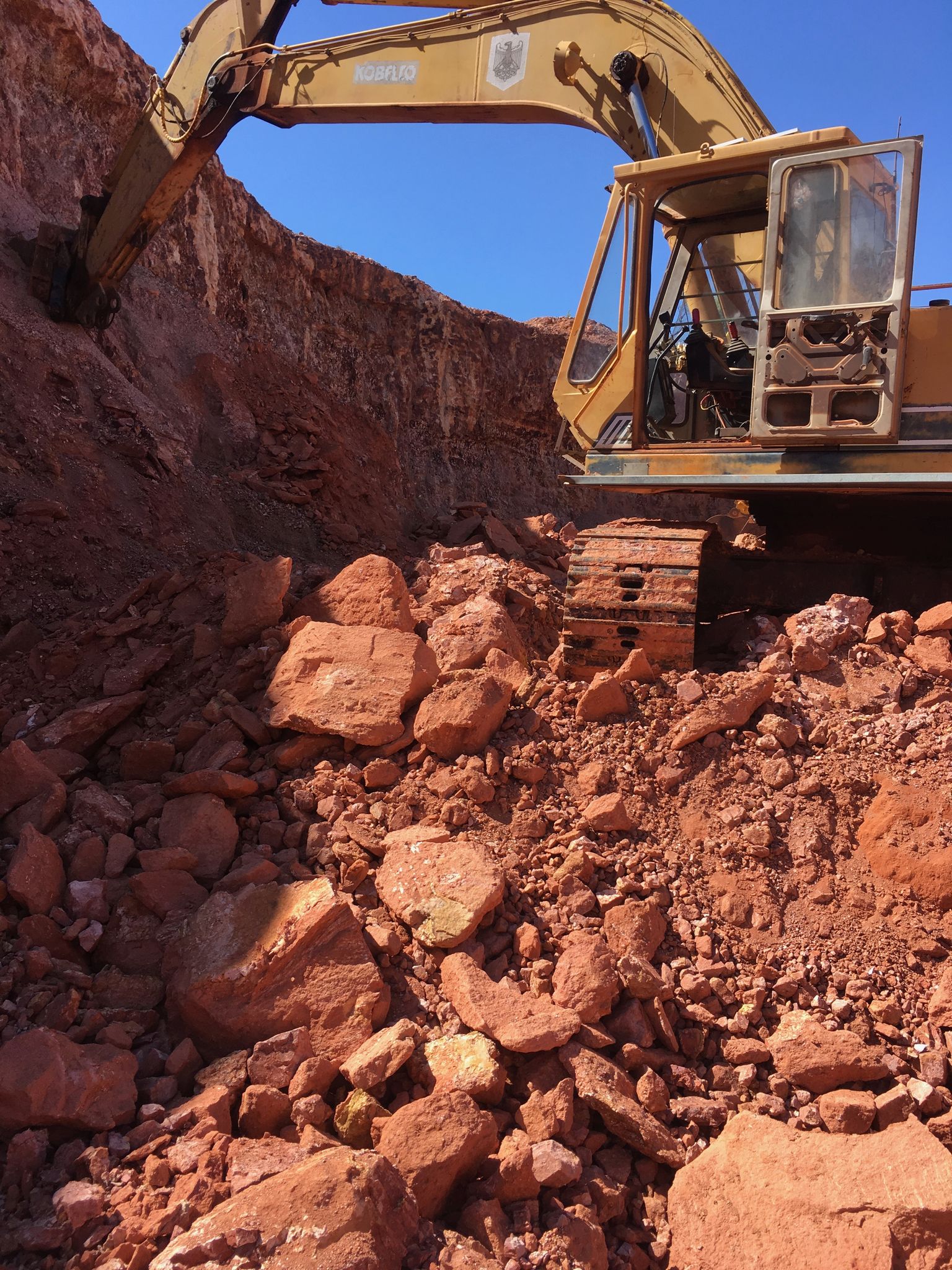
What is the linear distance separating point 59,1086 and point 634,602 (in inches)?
120

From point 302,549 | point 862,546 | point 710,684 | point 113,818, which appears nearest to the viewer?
point 113,818

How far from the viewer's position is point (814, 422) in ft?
14.1

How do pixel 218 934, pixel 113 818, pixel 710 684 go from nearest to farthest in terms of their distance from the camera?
pixel 218 934, pixel 113 818, pixel 710 684

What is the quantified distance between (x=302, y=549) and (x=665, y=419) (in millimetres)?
4360

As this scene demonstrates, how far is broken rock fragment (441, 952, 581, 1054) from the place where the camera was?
8.45ft

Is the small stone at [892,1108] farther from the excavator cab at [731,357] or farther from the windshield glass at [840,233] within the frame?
the windshield glass at [840,233]

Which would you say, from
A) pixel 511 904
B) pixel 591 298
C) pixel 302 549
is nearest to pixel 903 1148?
pixel 511 904

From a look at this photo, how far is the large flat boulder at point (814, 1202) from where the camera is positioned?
2.20 m

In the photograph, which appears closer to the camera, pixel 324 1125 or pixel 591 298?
pixel 324 1125

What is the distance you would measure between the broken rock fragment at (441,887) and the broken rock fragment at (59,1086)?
3.00 feet

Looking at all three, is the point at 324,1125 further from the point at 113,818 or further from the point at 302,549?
the point at 302,549

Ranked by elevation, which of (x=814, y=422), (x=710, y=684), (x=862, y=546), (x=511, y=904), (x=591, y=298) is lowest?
(x=511, y=904)

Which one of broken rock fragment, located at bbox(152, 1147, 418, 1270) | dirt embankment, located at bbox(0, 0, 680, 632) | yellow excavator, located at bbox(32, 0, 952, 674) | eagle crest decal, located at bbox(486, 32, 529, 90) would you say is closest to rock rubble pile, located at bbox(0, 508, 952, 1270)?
broken rock fragment, located at bbox(152, 1147, 418, 1270)

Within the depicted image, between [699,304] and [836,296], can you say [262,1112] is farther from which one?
[699,304]
